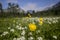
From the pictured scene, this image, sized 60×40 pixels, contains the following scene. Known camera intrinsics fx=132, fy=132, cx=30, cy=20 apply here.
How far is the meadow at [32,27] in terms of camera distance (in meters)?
1.98

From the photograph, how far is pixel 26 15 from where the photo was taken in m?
2.43

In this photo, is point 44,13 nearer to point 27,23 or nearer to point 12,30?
point 27,23

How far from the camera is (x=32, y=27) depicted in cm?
198

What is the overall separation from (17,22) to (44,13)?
1.90 feet

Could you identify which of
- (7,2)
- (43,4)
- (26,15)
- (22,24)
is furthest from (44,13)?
(7,2)

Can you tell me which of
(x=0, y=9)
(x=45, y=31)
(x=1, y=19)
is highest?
(x=0, y=9)

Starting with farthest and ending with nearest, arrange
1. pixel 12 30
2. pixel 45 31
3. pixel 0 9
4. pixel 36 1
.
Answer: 1. pixel 36 1
2. pixel 0 9
3. pixel 45 31
4. pixel 12 30

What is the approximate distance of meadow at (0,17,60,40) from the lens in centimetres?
198

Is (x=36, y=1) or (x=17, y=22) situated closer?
(x=17, y=22)

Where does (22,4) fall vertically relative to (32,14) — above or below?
above

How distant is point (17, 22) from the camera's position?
229 centimetres

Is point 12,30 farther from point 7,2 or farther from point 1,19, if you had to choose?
point 7,2

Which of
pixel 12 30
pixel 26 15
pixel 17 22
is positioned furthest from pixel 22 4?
pixel 12 30

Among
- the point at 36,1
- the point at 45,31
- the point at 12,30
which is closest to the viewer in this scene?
the point at 12,30
